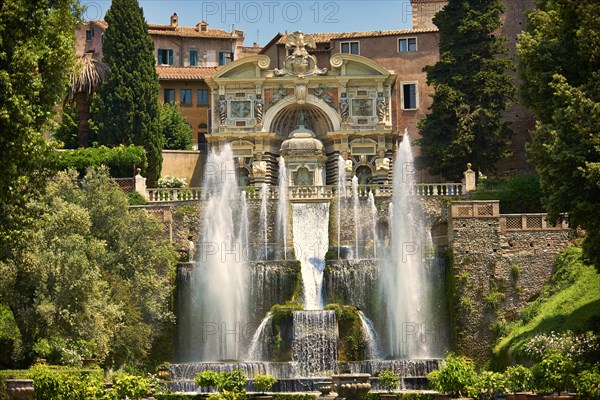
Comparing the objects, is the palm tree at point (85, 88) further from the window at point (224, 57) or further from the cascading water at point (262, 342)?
the cascading water at point (262, 342)

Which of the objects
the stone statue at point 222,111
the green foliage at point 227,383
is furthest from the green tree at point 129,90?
the green foliage at point 227,383

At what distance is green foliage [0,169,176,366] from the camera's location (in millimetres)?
37469

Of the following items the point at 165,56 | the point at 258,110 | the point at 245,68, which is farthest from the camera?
the point at 165,56

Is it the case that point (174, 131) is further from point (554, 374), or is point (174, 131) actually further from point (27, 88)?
point (554, 374)

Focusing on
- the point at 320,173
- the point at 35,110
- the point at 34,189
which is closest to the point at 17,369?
the point at 34,189

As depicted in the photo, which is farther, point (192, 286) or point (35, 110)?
point (192, 286)

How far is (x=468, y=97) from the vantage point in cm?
5522

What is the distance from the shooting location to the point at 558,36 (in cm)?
3462

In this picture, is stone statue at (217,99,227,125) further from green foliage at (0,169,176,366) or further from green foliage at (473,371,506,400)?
green foliage at (473,371,506,400)

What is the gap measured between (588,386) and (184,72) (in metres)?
44.1

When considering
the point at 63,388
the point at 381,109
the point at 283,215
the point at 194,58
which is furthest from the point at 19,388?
the point at 194,58

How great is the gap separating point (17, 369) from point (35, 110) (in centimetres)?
1044

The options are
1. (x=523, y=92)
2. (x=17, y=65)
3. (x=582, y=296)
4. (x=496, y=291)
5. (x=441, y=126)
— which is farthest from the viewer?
(x=441, y=126)

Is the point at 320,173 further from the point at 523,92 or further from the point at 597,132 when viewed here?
the point at 597,132
